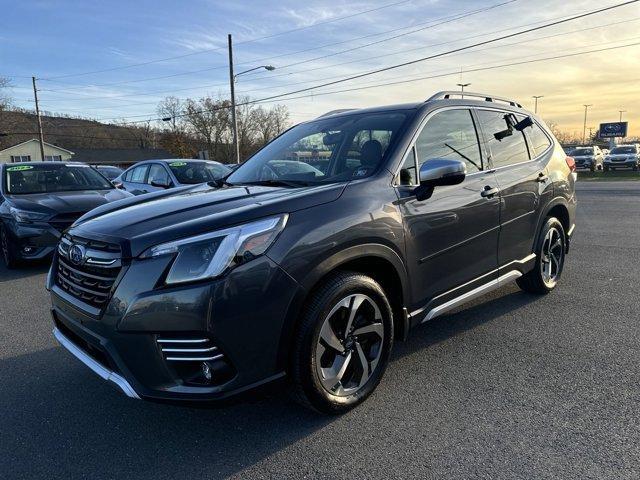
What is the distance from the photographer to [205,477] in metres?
2.33

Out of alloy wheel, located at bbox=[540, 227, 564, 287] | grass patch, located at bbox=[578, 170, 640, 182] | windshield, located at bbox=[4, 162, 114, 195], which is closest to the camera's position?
alloy wheel, located at bbox=[540, 227, 564, 287]

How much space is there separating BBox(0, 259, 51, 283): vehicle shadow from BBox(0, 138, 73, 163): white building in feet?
249

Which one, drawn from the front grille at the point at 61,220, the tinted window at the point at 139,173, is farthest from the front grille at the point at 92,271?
the tinted window at the point at 139,173

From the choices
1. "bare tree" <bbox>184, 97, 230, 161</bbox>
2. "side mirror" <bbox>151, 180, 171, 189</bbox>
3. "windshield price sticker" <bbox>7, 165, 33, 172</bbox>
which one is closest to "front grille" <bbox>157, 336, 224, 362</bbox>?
"windshield price sticker" <bbox>7, 165, 33, 172</bbox>

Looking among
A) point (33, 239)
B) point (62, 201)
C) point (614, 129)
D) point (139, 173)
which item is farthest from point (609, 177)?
point (614, 129)

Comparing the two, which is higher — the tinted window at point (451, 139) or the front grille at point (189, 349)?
the tinted window at point (451, 139)

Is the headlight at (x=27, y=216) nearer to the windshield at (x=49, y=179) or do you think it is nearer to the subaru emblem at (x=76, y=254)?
→ the windshield at (x=49, y=179)

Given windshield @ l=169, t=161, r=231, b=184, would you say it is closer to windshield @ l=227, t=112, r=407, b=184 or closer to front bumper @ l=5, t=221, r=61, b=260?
front bumper @ l=5, t=221, r=61, b=260

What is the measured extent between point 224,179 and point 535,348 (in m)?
2.87

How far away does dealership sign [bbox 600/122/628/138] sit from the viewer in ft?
184

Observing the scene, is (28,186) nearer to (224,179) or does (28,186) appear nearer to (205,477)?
(224,179)

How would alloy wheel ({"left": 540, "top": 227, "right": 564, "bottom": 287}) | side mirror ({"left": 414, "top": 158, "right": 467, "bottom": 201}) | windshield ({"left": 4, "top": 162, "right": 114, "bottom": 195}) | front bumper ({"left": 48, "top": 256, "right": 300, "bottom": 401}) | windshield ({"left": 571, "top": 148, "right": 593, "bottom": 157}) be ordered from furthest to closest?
windshield ({"left": 571, "top": 148, "right": 593, "bottom": 157})
windshield ({"left": 4, "top": 162, "right": 114, "bottom": 195})
alloy wheel ({"left": 540, "top": 227, "right": 564, "bottom": 287})
side mirror ({"left": 414, "top": 158, "right": 467, "bottom": 201})
front bumper ({"left": 48, "top": 256, "right": 300, "bottom": 401})

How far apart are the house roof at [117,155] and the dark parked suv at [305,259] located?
77481 millimetres

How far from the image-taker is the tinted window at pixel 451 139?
11.1 ft
